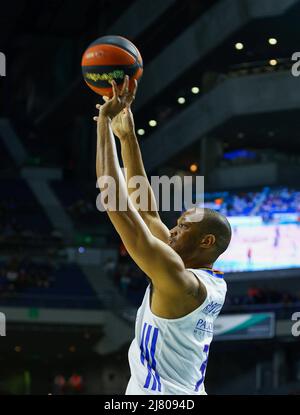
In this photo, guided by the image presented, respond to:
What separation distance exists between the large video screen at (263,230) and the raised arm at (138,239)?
22.2 metres

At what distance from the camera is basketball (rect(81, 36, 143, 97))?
5.38 meters

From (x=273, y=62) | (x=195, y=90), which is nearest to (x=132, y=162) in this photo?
(x=273, y=62)

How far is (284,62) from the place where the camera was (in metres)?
28.9

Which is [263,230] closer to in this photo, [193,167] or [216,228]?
[193,167]

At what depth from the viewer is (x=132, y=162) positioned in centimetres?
571

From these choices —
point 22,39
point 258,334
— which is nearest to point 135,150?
point 258,334

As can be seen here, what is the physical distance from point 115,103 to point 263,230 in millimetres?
23196

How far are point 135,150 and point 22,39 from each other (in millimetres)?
40072

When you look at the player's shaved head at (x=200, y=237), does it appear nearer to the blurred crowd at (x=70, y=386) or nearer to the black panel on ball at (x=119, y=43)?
the black panel on ball at (x=119, y=43)

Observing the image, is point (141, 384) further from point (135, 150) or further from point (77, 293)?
point (77, 293)

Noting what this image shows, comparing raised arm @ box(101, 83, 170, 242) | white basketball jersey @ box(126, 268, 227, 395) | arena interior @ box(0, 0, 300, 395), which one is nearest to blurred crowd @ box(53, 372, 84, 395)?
arena interior @ box(0, 0, 300, 395)

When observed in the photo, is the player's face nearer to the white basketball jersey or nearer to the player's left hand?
the white basketball jersey

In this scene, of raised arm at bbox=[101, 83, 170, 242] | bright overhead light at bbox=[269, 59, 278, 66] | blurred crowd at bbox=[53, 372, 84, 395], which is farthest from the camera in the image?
bright overhead light at bbox=[269, 59, 278, 66]

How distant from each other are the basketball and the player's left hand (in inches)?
6.7
